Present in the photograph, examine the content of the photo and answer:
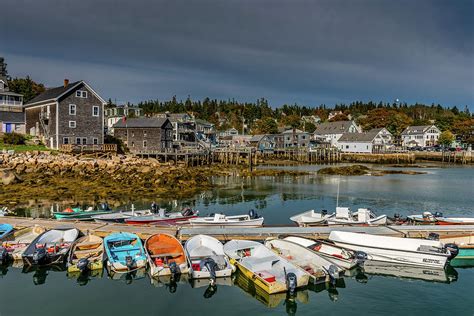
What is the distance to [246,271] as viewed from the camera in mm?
14070

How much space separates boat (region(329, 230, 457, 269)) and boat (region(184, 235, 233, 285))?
213 inches

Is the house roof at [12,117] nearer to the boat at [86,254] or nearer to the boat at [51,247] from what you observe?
the boat at [51,247]

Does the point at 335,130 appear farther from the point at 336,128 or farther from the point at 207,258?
the point at 207,258

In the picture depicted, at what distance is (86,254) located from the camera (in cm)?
1565

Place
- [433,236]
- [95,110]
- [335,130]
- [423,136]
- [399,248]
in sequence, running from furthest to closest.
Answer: [423,136] < [335,130] < [95,110] < [433,236] < [399,248]

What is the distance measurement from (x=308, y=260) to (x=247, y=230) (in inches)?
171

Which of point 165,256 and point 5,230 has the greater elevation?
point 5,230

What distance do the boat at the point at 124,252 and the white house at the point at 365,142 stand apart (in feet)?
303

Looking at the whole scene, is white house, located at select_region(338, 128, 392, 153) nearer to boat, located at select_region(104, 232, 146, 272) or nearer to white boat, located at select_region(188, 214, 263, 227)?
white boat, located at select_region(188, 214, 263, 227)

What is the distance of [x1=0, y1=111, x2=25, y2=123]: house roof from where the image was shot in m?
55.3

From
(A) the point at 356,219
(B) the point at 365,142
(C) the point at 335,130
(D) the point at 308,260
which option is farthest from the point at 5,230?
(C) the point at 335,130

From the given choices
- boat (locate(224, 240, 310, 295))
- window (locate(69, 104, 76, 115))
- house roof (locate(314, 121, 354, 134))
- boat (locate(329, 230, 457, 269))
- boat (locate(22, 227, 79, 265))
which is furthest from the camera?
house roof (locate(314, 121, 354, 134))

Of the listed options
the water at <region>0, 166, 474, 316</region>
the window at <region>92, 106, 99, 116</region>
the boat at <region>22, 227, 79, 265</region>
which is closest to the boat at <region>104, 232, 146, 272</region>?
the water at <region>0, 166, 474, 316</region>

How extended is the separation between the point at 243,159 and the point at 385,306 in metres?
65.6
